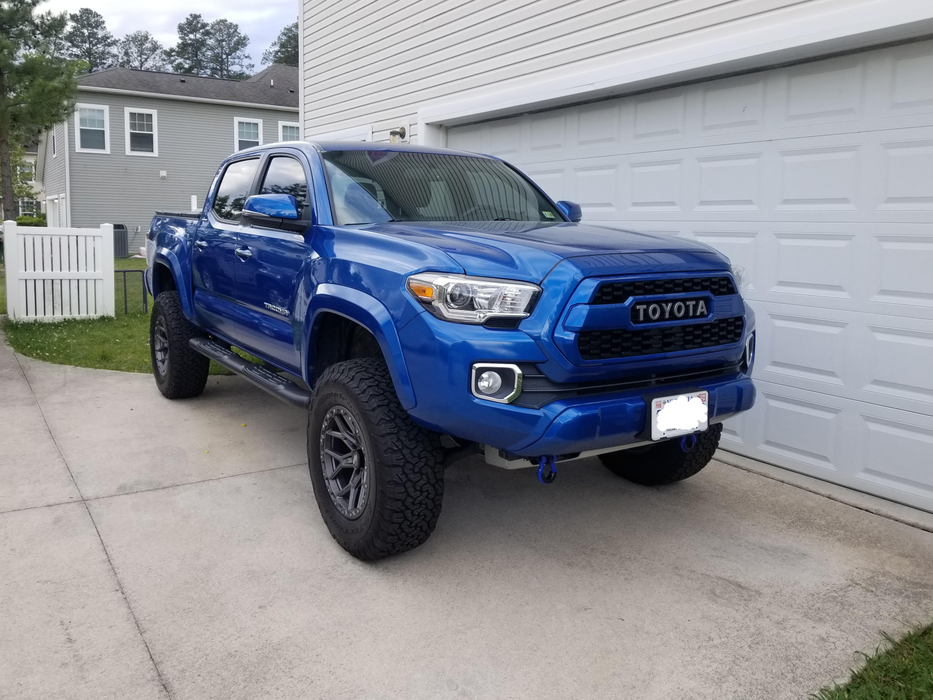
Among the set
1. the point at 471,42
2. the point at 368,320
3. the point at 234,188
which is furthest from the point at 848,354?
the point at 471,42

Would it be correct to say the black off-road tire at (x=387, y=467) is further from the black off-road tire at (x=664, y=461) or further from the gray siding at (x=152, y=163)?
the gray siding at (x=152, y=163)

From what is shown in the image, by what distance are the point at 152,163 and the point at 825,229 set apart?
2665 cm

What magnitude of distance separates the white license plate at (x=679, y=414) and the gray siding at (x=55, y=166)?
27242 mm

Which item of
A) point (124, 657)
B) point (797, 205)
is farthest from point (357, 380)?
point (797, 205)

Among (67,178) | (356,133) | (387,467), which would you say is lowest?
(387,467)

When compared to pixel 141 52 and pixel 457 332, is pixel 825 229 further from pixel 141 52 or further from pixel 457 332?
pixel 141 52

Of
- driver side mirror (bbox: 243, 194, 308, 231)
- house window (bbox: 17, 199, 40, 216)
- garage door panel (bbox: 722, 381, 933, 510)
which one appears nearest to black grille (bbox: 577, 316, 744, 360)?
garage door panel (bbox: 722, 381, 933, 510)

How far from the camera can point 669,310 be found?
318cm

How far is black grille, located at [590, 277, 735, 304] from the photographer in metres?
3.01

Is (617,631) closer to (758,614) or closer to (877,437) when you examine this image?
(758,614)

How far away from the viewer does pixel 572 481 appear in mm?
4738

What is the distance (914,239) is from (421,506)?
10.1 ft

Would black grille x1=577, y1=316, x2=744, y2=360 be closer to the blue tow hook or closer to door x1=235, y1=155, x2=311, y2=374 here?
the blue tow hook

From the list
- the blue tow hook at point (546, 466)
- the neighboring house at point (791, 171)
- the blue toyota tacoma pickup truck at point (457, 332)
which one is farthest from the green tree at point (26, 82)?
the blue tow hook at point (546, 466)
